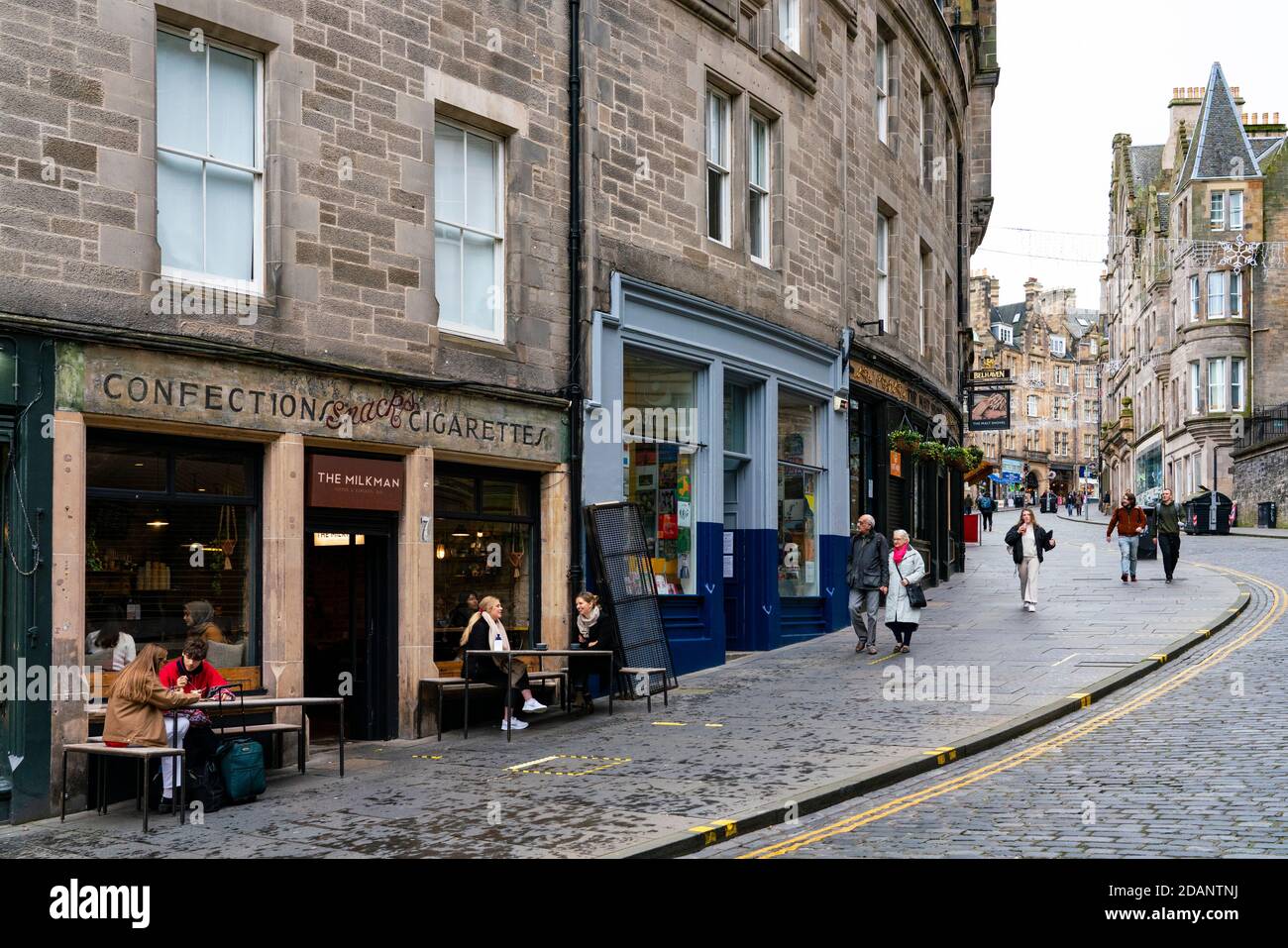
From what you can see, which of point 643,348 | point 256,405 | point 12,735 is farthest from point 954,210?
point 12,735

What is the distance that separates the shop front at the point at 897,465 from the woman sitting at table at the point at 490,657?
34.7 feet

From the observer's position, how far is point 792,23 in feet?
68.5

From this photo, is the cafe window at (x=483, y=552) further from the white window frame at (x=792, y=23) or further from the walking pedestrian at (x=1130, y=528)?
the walking pedestrian at (x=1130, y=528)

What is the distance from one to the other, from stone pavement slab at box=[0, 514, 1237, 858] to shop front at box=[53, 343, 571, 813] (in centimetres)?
110

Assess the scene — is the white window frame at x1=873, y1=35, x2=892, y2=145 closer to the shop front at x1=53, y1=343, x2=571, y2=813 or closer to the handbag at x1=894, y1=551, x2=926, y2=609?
the handbag at x1=894, y1=551, x2=926, y2=609

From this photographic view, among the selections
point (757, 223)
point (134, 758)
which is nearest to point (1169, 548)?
point (757, 223)

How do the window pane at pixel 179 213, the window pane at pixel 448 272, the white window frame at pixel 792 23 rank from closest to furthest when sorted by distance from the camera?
the window pane at pixel 179 213, the window pane at pixel 448 272, the white window frame at pixel 792 23

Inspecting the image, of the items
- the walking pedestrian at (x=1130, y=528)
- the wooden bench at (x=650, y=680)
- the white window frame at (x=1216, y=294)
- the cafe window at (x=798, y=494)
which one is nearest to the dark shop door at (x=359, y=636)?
the wooden bench at (x=650, y=680)

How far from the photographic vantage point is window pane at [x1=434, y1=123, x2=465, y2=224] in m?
14.3

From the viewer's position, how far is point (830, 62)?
2195 centimetres

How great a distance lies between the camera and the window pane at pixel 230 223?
39.2ft

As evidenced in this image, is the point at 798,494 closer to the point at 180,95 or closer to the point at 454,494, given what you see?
the point at 454,494

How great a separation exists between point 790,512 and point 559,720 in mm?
7652

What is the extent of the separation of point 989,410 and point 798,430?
56.4 ft
